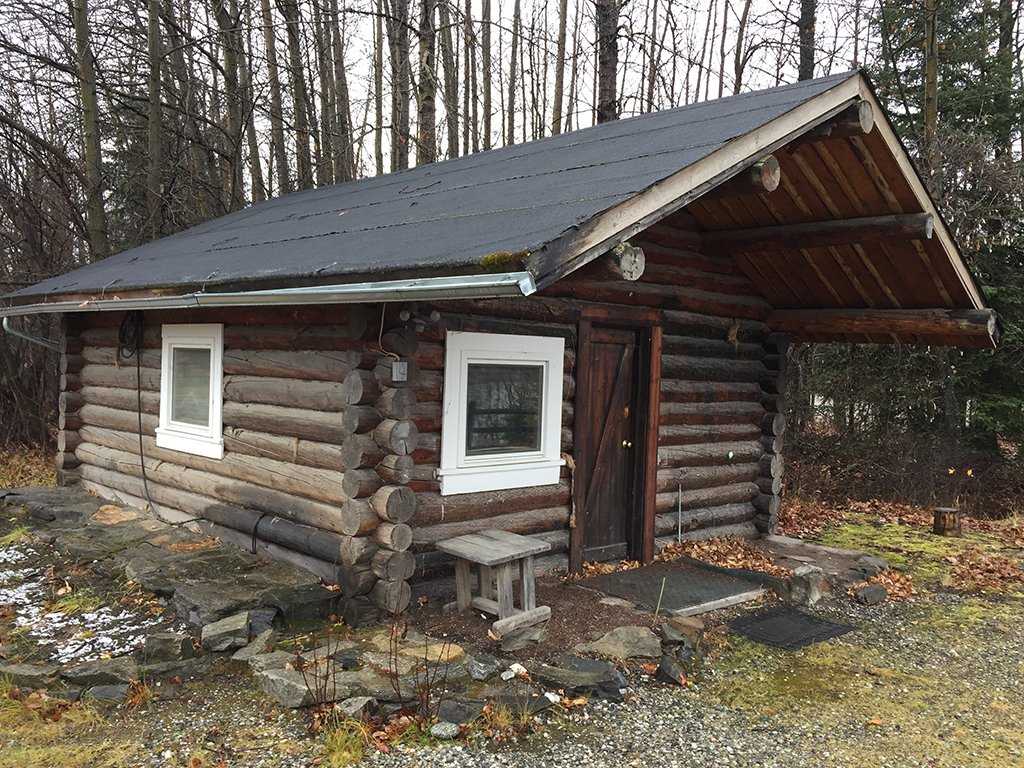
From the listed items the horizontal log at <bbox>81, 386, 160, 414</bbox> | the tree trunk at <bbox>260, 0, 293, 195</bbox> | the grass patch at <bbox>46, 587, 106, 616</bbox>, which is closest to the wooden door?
the grass patch at <bbox>46, 587, 106, 616</bbox>

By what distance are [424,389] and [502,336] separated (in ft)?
2.85

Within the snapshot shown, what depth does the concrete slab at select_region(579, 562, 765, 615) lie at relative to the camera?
6.57 m

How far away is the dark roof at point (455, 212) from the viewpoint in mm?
4836

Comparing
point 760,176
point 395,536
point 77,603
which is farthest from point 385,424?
point 760,176

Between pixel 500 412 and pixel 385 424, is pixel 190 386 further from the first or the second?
pixel 500 412

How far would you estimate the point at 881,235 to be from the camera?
23.3 ft

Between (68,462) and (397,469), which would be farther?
(68,462)

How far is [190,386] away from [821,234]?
629 cm

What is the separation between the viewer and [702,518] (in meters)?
8.78

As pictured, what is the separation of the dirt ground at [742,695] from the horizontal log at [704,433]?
210cm

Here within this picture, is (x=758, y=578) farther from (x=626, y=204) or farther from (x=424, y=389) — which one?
(x=626, y=204)

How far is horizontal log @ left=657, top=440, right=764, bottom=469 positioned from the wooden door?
1.52ft

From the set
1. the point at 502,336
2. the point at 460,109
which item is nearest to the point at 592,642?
the point at 502,336

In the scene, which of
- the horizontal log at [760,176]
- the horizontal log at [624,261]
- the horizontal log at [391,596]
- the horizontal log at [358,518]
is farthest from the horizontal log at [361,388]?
the horizontal log at [760,176]
